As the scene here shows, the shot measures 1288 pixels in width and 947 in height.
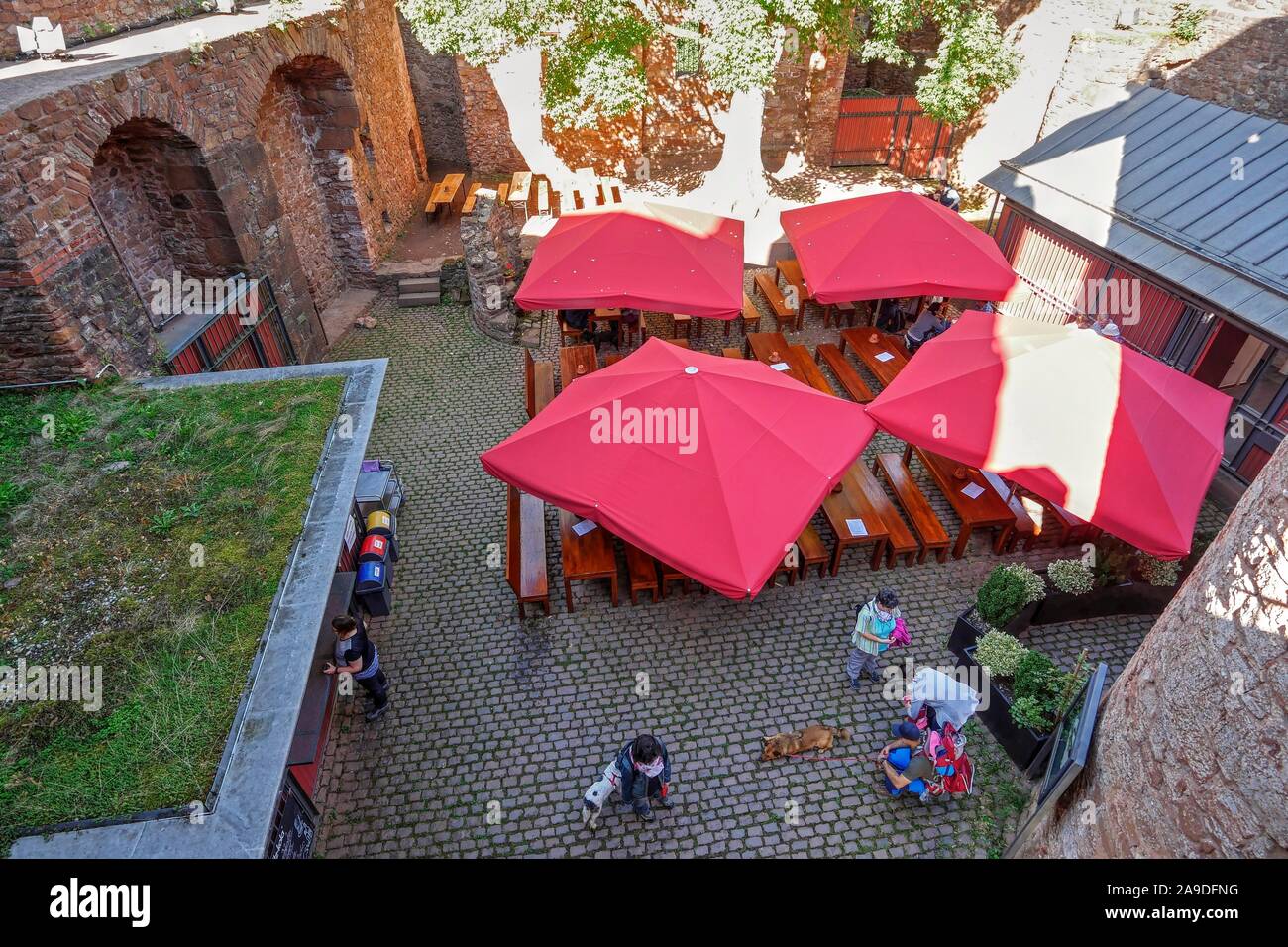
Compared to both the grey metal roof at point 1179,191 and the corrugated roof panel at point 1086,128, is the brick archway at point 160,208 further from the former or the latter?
the corrugated roof panel at point 1086,128

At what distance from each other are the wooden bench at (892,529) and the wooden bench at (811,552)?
0.66 m

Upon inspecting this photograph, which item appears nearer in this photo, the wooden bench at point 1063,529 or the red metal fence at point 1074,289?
the wooden bench at point 1063,529

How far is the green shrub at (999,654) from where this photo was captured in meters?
6.42

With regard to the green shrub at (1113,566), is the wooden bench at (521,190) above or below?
above

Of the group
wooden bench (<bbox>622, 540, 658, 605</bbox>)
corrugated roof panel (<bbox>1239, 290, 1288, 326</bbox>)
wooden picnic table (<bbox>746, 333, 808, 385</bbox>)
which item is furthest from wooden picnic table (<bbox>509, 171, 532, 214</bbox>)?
corrugated roof panel (<bbox>1239, 290, 1288, 326</bbox>)

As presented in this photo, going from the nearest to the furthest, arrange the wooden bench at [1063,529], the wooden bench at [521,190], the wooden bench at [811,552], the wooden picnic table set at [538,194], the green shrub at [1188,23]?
the wooden bench at [811,552]
the wooden bench at [1063,529]
the green shrub at [1188,23]
the wooden bench at [521,190]
the wooden picnic table set at [538,194]

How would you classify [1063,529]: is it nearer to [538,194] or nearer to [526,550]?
[526,550]

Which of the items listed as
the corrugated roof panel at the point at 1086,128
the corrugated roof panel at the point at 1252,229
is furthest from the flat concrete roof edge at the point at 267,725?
the corrugated roof panel at the point at 1086,128

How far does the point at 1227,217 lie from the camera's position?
30.0ft

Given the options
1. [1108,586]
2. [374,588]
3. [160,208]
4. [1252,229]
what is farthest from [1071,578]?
[160,208]

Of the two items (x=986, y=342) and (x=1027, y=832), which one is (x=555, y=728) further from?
(x=986, y=342)

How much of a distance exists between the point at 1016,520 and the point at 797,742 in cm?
408

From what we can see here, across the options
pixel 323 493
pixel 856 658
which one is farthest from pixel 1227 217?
pixel 323 493

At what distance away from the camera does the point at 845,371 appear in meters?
10.7
